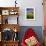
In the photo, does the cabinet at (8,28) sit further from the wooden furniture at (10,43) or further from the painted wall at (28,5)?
the painted wall at (28,5)

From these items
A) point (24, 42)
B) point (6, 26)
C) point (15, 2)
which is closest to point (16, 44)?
point (24, 42)

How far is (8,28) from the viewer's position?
5.38 meters

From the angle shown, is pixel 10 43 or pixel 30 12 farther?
pixel 30 12

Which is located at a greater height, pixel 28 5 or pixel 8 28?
pixel 28 5

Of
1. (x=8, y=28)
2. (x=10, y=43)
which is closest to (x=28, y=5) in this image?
(x=8, y=28)

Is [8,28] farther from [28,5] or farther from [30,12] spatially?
[28,5]

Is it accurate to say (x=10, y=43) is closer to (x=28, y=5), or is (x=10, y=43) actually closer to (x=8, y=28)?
(x=8, y=28)

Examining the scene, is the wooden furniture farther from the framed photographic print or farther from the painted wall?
the framed photographic print

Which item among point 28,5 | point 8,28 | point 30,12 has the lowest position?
point 8,28

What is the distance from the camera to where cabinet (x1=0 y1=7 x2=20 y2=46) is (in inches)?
208

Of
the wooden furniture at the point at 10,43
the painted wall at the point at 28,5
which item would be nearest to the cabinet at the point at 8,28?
the wooden furniture at the point at 10,43

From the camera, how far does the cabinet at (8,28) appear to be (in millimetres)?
5285

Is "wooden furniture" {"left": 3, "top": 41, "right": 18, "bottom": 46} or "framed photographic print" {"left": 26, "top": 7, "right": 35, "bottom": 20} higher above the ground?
"framed photographic print" {"left": 26, "top": 7, "right": 35, "bottom": 20}

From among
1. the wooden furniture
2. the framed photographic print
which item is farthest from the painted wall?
the wooden furniture
